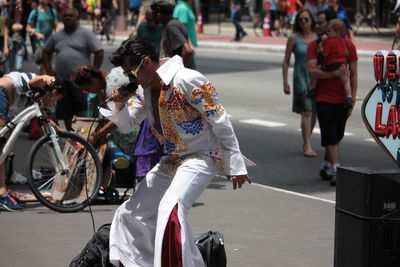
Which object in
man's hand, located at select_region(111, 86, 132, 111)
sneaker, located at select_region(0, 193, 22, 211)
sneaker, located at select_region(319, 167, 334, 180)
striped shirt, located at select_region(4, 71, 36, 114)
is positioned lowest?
sneaker, located at select_region(319, 167, 334, 180)

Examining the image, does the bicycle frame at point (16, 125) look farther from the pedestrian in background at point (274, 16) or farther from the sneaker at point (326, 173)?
the pedestrian in background at point (274, 16)

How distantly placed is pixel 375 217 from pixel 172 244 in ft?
3.94

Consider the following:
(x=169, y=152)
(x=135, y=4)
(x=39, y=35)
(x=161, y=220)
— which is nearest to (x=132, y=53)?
(x=169, y=152)

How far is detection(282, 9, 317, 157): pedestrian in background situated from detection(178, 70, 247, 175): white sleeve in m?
6.47

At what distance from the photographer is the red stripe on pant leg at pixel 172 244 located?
5941 mm

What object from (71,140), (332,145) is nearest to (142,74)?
(71,140)

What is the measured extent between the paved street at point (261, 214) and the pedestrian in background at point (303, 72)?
0.35 m

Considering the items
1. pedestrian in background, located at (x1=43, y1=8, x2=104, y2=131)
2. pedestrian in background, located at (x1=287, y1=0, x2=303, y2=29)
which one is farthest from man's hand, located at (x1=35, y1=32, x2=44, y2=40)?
pedestrian in background, located at (x1=287, y1=0, x2=303, y2=29)

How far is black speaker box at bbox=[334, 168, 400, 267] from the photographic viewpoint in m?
5.87

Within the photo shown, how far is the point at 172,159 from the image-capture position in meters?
6.35

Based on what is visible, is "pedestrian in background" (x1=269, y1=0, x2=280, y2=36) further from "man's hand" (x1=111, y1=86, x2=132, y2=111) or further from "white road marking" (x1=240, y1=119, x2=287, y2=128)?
"man's hand" (x1=111, y1=86, x2=132, y2=111)

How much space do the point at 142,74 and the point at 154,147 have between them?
2690mm

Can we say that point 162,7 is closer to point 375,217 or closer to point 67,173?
point 67,173

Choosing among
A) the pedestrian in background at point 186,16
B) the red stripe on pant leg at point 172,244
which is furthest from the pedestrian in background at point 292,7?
the red stripe on pant leg at point 172,244
